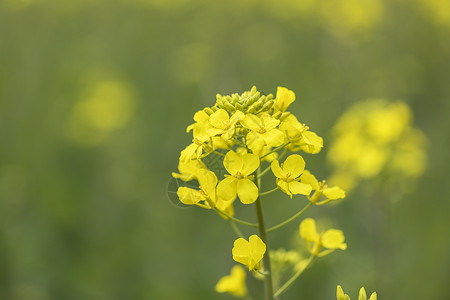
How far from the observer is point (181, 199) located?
1.86 metres

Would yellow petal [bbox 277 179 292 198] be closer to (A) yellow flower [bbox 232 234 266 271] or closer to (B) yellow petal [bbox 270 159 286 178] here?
(B) yellow petal [bbox 270 159 286 178]

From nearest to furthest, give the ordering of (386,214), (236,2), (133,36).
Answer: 1. (386,214)
2. (133,36)
3. (236,2)

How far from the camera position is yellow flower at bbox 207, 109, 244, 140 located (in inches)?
69.9

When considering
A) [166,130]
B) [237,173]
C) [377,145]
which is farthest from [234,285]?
[166,130]

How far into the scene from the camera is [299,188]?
1.79 m

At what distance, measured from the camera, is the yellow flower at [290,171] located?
181 cm

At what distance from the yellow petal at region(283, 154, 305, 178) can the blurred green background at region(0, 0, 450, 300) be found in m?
2.37

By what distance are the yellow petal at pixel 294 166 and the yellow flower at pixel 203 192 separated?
0.30m

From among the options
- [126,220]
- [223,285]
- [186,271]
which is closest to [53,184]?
[126,220]

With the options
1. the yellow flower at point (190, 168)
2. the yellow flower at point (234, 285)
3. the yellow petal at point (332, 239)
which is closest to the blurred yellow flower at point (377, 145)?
the yellow petal at point (332, 239)

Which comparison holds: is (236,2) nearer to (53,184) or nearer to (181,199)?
(53,184)

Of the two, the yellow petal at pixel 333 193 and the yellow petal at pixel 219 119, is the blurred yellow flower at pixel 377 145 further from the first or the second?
the yellow petal at pixel 219 119

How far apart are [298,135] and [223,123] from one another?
32 cm

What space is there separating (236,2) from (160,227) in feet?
28.1
